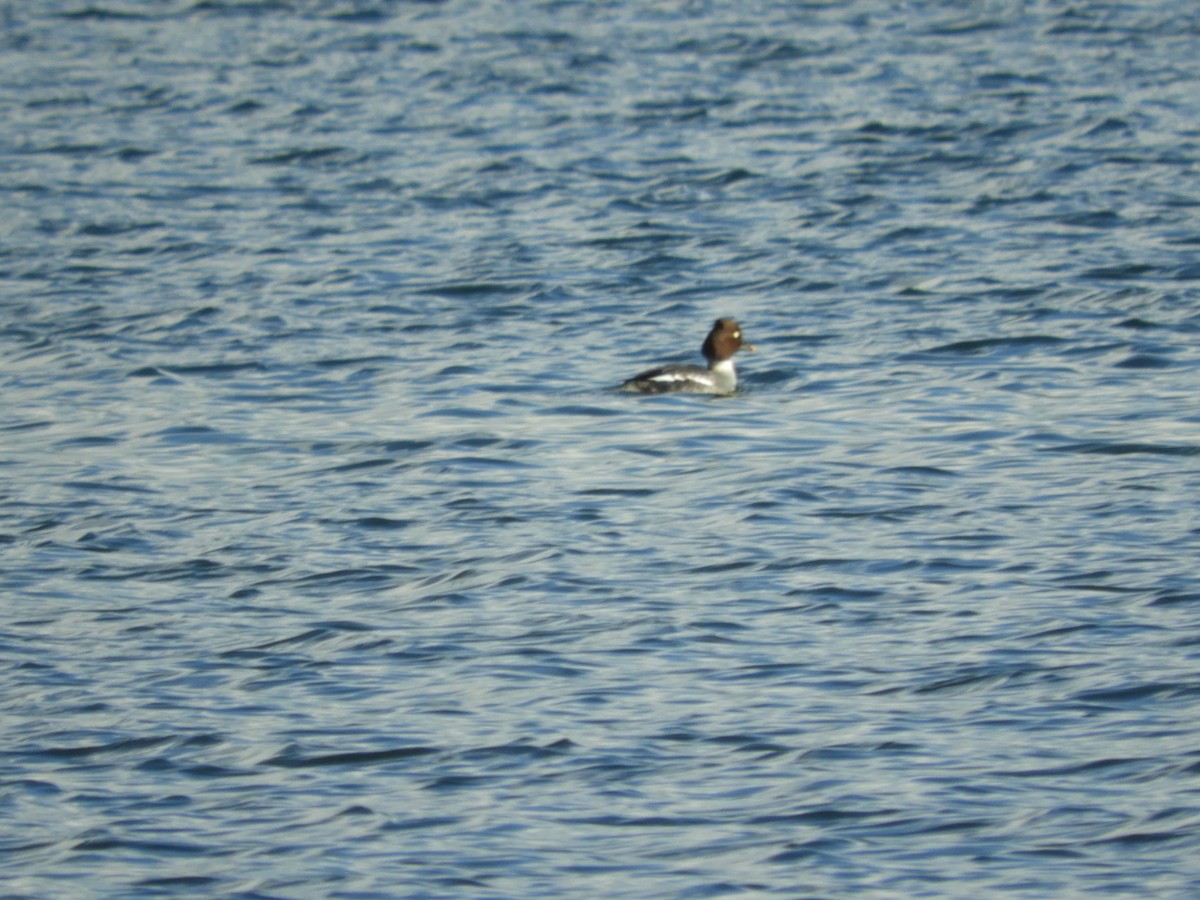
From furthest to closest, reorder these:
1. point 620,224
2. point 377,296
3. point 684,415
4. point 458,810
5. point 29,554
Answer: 1. point 620,224
2. point 377,296
3. point 684,415
4. point 29,554
5. point 458,810

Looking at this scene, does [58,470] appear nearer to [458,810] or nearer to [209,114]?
[458,810]

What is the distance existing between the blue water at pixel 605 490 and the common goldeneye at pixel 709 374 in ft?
0.63

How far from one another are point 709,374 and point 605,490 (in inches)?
119

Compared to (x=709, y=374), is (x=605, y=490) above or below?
below

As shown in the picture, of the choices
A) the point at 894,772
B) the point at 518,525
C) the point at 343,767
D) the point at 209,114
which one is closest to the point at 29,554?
the point at 518,525

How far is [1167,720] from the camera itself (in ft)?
31.9

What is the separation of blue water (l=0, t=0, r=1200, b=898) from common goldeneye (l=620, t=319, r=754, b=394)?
192 millimetres

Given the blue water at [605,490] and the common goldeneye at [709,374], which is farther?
the common goldeneye at [709,374]

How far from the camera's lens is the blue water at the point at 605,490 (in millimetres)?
8938

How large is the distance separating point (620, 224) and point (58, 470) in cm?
924

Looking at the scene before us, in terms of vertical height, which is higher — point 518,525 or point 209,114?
point 209,114

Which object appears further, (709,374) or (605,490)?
(709,374)

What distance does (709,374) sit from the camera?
16.8 m

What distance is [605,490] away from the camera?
1398cm
